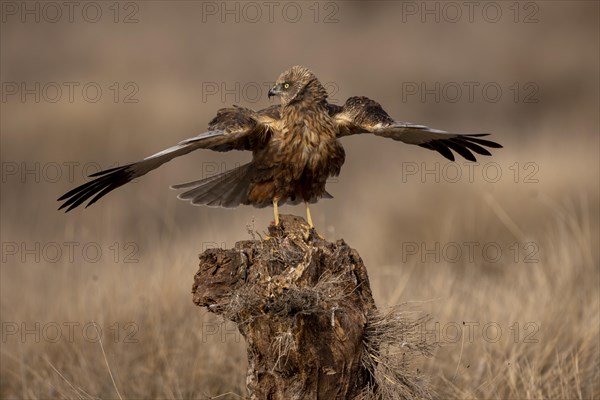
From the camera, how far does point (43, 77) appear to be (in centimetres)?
1736

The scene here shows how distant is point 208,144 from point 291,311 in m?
1.15

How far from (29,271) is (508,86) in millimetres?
12985

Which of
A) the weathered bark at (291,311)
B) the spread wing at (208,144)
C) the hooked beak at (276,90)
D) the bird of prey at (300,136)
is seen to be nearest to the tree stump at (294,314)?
the weathered bark at (291,311)

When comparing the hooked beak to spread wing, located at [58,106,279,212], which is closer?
spread wing, located at [58,106,279,212]

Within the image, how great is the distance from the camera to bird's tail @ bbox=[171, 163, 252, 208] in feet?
18.6

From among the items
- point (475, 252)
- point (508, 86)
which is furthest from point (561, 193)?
point (508, 86)

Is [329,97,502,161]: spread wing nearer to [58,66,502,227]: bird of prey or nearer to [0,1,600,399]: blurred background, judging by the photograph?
[58,66,502,227]: bird of prey

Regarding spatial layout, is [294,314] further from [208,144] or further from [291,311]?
[208,144]

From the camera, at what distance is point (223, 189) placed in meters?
5.71

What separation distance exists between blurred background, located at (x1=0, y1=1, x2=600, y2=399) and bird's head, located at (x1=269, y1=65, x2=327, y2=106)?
956 mm

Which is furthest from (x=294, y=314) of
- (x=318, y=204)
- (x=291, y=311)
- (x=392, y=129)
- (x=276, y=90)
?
(x=318, y=204)

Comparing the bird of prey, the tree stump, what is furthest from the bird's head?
the tree stump

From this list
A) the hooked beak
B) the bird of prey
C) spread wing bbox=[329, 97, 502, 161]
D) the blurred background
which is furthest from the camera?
the blurred background

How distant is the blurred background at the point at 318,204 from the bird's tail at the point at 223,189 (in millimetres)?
605
